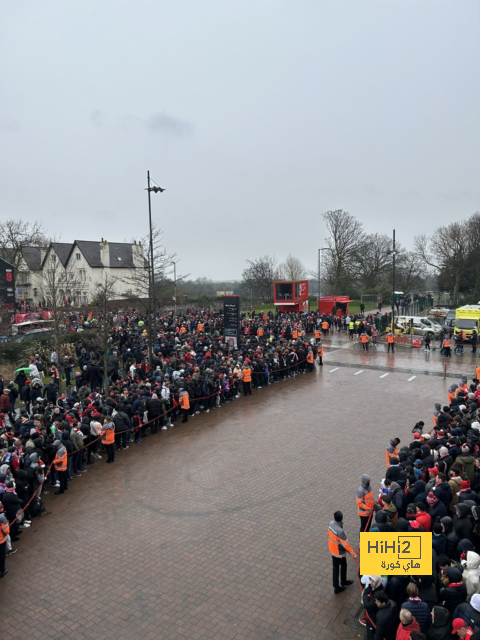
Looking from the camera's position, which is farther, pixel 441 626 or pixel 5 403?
pixel 5 403

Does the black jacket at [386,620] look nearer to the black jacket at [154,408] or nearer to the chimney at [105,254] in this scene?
the black jacket at [154,408]

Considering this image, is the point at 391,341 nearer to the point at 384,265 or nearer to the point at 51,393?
the point at 51,393

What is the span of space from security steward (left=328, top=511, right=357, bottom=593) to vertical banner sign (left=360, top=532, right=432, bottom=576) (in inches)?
60.8

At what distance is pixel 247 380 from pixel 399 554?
14.5m

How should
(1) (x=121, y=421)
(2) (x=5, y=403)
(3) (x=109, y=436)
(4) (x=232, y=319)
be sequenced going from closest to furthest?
(3) (x=109, y=436) → (1) (x=121, y=421) → (2) (x=5, y=403) → (4) (x=232, y=319)

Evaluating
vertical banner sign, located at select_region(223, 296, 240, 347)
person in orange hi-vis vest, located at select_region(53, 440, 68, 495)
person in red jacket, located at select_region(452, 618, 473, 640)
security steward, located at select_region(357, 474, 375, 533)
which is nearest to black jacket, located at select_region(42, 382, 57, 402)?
person in orange hi-vis vest, located at select_region(53, 440, 68, 495)

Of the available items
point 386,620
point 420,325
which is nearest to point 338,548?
point 386,620

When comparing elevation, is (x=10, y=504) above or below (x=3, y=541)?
above

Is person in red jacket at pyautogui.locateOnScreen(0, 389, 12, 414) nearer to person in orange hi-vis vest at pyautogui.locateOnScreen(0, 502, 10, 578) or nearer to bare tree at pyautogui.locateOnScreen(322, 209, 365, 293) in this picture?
person in orange hi-vis vest at pyautogui.locateOnScreen(0, 502, 10, 578)

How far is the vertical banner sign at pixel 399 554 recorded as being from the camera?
546cm

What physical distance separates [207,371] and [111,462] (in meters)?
5.93

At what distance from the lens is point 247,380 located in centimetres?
1991

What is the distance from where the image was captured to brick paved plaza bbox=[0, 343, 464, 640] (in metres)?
6.96

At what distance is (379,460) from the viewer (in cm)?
1249
